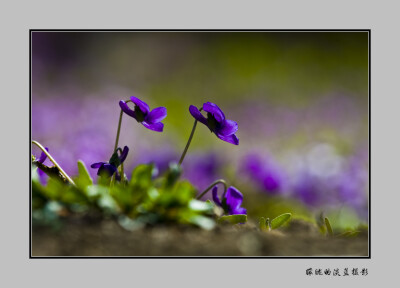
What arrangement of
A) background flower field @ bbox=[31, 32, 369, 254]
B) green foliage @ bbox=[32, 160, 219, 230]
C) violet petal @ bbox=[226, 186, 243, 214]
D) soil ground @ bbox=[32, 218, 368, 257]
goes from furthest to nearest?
background flower field @ bbox=[31, 32, 369, 254] < violet petal @ bbox=[226, 186, 243, 214] < green foliage @ bbox=[32, 160, 219, 230] < soil ground @ bbox=[32, 218, 368, 257]

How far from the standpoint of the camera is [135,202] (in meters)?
2.62

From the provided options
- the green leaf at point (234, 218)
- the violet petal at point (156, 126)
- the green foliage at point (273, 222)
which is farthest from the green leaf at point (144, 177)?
the green foliage at point (273, 222)

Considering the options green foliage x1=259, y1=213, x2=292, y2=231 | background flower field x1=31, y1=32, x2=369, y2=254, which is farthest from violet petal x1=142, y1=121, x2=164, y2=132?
background flower field x1=31, y1=32, x2=369, y2=254

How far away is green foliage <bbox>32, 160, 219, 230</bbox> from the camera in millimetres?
2568

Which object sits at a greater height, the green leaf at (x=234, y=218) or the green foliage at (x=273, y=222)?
the green leaf at (x=234, y=218)

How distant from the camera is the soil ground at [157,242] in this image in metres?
2.46

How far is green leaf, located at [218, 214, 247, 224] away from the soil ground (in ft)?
0.35

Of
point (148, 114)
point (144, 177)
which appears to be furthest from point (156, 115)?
point (144, 177)

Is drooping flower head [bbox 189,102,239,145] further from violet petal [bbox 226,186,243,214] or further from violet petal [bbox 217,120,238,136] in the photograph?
violet petal [bbox 226,186,243,214]

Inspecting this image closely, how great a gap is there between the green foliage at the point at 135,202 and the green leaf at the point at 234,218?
157mm

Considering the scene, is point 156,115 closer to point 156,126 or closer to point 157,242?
point 156,126

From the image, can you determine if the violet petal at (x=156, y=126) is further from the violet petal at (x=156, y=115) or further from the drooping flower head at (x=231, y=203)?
the drooping flower head at (x=231, y=203)

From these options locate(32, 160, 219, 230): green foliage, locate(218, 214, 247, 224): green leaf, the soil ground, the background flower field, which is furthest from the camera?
the background flower field

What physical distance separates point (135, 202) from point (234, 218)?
51 centimetres
